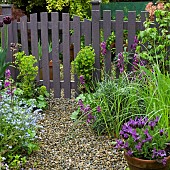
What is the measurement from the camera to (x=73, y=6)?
→ 7.86 m

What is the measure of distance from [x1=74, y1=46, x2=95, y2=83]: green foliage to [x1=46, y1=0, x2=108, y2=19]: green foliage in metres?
3.19

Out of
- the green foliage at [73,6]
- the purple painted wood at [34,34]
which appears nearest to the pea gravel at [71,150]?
the purple painted wood at [34,34]

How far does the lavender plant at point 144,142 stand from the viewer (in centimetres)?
289

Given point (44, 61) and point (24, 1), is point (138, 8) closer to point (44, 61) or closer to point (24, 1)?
point (24, 1)

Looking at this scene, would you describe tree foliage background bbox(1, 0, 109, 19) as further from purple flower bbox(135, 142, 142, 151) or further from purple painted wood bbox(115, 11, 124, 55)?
purple flower bbox(135, 142, 142, 151)

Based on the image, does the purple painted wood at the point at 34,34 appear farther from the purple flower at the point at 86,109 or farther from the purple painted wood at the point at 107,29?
the purple flower at the point at 86,109

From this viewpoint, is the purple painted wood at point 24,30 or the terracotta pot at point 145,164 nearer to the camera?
the terracotta pot at point 145,164

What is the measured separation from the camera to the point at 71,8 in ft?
25.7

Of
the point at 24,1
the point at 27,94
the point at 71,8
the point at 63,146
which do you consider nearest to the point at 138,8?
the point at 71,8

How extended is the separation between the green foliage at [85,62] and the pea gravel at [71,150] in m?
0.64

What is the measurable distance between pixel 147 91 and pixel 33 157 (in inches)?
49.0

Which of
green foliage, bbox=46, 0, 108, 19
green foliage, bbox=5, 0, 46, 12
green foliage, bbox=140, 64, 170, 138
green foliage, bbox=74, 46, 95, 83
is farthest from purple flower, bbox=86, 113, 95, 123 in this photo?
green foliage, bbox=5, 0, 46, 12

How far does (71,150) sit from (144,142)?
0.97 metres

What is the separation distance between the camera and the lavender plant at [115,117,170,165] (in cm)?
289
